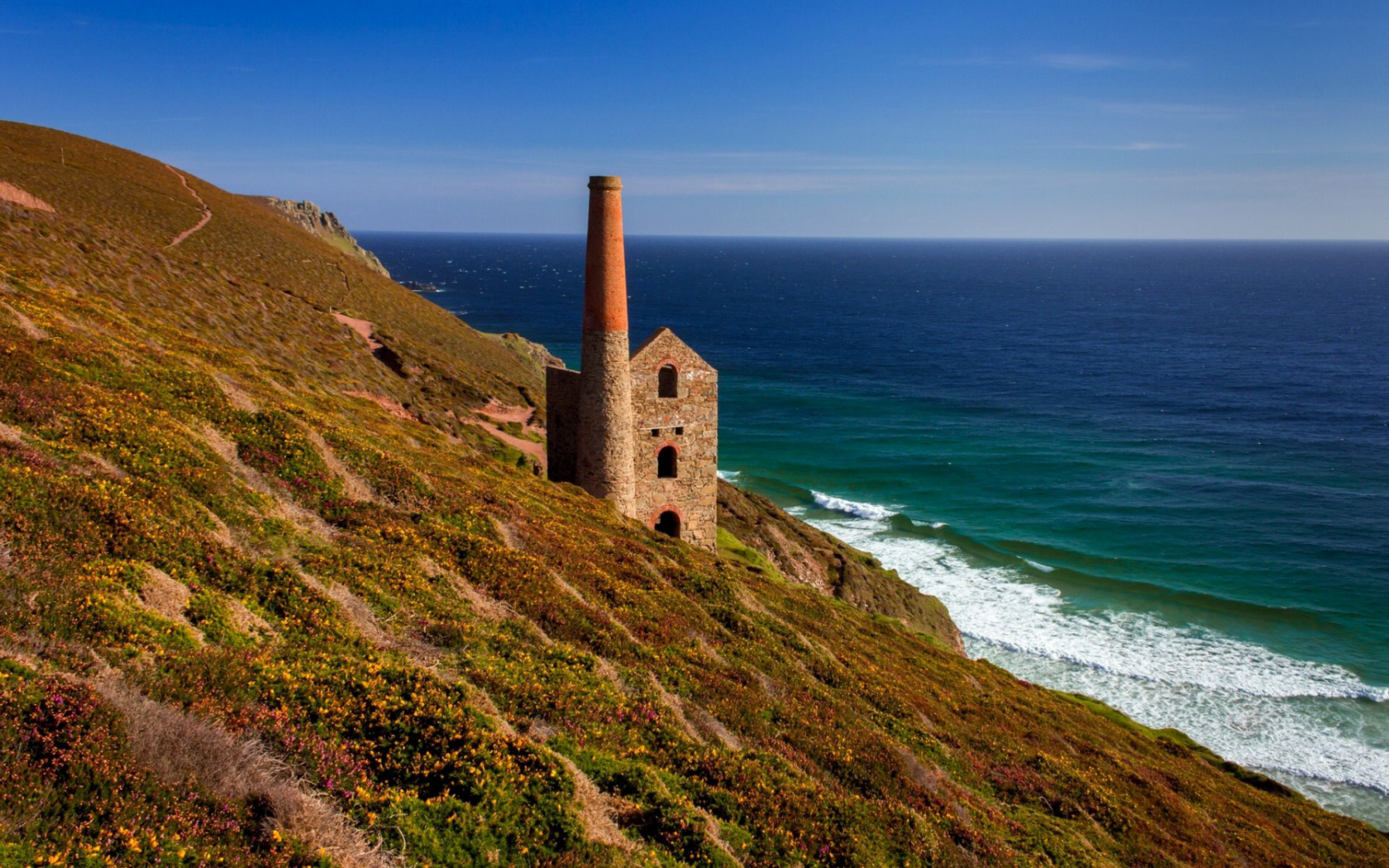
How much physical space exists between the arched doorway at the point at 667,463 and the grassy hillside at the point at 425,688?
18.2ft

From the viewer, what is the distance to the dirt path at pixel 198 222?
2554 inches

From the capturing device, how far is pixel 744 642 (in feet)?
61.4

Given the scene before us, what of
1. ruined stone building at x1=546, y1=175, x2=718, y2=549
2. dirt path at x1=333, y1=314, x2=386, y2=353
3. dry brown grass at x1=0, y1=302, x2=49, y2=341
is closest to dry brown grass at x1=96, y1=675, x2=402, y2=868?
dry brown grass at x1=0, y1=302, x2=49, y2=341

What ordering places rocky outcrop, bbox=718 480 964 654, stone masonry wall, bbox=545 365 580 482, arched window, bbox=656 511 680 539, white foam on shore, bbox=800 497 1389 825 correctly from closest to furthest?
stone masonry wall, bbox=545 365 580 482 → white foam on shore, bbox=800 497 1389 825 → arched window, bbox=656 511 680 539 → rocky outcrop, bbox=718 480 964 654

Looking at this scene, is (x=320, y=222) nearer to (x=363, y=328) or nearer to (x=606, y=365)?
(x=363, y=328)

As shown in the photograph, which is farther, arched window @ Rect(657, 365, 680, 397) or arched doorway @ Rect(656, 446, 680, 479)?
arched doorway @ Rect(656, 446, 680, 479)

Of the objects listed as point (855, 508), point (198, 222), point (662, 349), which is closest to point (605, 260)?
point (662, 349)

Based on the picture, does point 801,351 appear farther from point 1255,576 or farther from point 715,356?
point 1255,576

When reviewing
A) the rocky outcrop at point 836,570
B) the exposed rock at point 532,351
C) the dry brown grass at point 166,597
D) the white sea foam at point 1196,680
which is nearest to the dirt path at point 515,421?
the rocky outcrop at point 836,570

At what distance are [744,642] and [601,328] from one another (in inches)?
567

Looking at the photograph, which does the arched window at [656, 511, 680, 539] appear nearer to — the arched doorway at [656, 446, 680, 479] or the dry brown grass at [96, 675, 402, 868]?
the arched doorway at [656, 446, 680, 479]

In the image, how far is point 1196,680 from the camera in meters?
39.4

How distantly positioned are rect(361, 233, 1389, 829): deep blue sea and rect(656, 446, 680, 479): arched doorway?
18631 mm

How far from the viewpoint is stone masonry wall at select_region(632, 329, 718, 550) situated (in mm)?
32344
